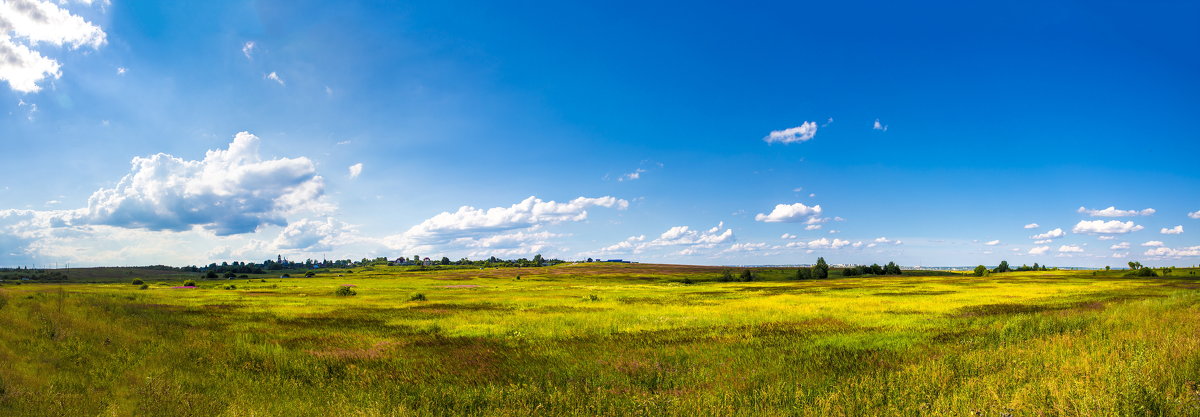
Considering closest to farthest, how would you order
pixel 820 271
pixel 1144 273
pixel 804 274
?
pixel 1144 273 → pixel 820 271 → pixel 804 274

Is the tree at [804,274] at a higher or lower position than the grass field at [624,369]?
lower

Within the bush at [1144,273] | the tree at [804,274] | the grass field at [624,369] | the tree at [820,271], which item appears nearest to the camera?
the grass field at [624,369]

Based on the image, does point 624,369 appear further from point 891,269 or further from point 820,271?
point 891,269

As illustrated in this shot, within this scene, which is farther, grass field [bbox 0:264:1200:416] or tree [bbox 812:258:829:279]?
tree [bbox 812:258:829:279]

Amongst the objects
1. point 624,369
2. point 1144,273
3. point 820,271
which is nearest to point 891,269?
point 820,271

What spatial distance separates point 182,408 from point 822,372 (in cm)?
1149

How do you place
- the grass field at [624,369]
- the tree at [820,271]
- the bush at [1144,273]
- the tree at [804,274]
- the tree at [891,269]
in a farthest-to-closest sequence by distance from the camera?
the tree at [891,269] → the tree at [804,274] → the tree at [820,271] → the bush at [1144,273] → the grass field at [624,369]

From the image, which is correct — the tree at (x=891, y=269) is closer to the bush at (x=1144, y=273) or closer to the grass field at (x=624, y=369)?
the bush at (x=1144, y=273)

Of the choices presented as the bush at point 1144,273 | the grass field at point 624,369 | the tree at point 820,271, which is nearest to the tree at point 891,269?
the tree at point 820,271

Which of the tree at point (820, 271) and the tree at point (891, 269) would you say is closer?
the tree at point (820, 271)

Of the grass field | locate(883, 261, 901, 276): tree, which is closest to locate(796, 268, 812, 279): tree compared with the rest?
locate(883, 261, 901, 276): tree

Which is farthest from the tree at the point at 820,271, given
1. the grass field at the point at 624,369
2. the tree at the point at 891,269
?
the grass field at the point at 624,369

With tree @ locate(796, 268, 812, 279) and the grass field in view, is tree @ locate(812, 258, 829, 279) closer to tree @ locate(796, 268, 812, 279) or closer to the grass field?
tree @ locate(796, 268, 812, 279)

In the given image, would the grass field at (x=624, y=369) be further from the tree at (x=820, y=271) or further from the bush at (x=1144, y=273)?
the tree at (x=820, y=271)
